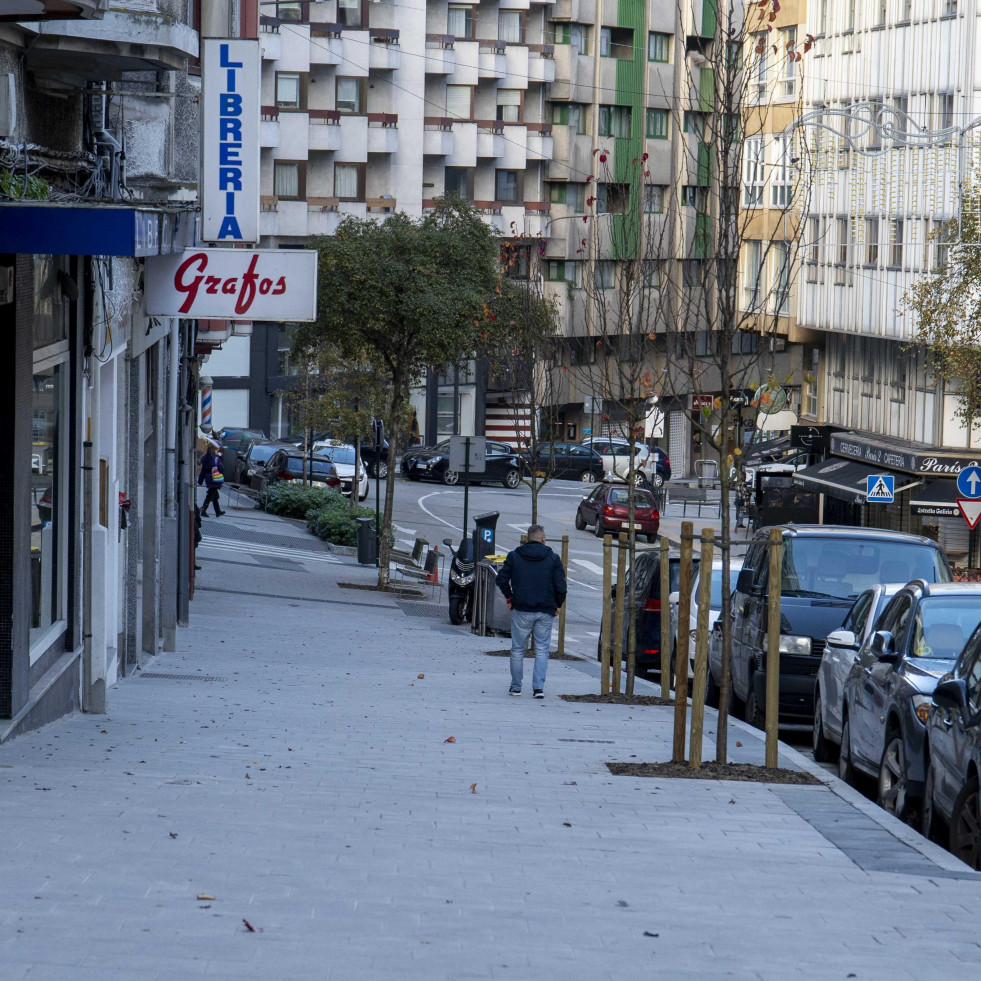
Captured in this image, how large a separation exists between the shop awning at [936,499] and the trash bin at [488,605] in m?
15.7

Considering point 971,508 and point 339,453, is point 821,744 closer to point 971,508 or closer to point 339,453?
point 971,508

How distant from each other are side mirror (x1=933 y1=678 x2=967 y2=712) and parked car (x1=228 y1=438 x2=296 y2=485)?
40486mm

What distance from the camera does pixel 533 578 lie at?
15.0m

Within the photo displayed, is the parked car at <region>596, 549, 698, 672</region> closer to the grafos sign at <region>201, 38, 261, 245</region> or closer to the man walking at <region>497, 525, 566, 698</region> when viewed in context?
the man walking at <region>497, 525, 566, 698</region>

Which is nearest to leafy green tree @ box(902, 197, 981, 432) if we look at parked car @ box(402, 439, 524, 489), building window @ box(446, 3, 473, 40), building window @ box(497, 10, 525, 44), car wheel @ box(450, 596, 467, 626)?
car wheel @ box(450, 596, 467, 626)

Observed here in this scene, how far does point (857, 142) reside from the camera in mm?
43812

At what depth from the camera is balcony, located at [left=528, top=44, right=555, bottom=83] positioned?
70.2 metres

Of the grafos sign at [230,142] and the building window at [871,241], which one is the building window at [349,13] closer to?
the building window at [871,241]

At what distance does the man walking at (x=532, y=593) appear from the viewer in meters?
14.9

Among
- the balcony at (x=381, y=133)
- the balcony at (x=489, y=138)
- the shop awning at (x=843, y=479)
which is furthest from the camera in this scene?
the balcony at (x=489, y=138)

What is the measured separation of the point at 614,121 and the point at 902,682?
6542 centimetres

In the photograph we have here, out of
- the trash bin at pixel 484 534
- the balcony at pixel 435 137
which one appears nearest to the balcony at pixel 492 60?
the balcony at pixel 435 137

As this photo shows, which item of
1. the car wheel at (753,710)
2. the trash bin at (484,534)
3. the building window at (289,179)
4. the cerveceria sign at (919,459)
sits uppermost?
the building window at (289,179)

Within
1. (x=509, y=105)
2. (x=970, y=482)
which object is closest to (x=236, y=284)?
(x=970, y=482)
